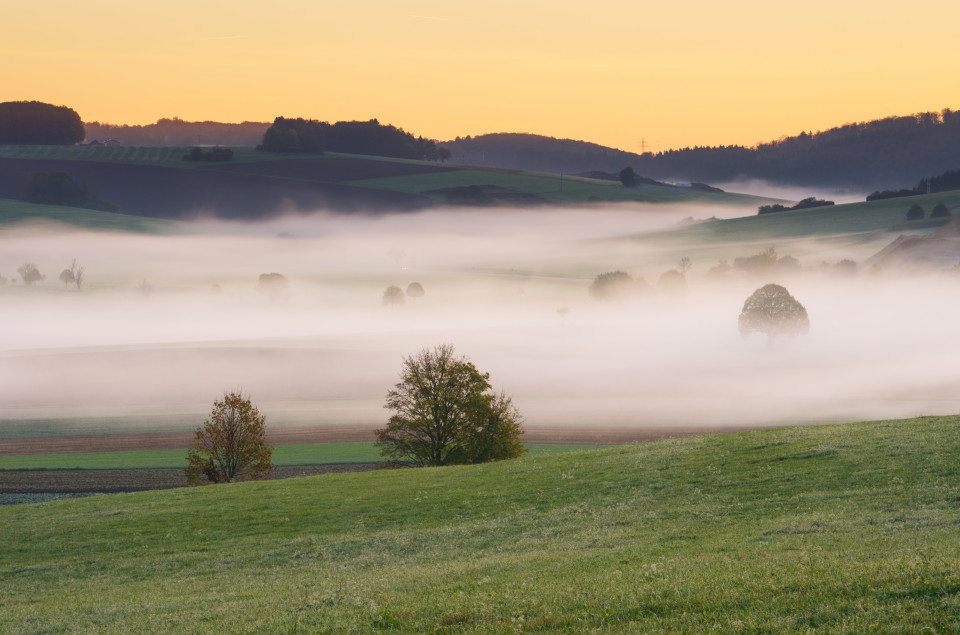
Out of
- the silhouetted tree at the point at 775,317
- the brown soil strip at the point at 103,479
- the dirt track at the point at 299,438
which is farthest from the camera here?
the silhouetted tree at the point at 775,317

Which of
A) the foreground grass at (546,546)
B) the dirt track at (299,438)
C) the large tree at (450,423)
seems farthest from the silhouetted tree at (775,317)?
the foreground grass at (546,546)

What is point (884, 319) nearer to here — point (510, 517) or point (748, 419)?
point (748, 419)

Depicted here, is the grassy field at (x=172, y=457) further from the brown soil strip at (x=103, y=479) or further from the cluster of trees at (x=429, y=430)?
the cluster of trees at (x=429, y=430)

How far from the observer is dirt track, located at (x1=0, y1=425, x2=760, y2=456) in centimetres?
9162

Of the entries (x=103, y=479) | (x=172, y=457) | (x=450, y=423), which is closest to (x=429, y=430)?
(x=450, y=423)

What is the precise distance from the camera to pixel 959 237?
192 meters

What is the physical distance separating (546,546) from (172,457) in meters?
66.7

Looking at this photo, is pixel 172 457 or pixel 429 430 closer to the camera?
pixel 429 430

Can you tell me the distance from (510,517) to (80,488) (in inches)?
1911

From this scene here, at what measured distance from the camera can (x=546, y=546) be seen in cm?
2978

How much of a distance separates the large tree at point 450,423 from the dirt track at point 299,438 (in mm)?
24658

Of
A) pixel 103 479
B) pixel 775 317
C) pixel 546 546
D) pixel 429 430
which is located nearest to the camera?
pixel 546 546

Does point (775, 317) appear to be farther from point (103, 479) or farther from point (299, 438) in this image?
point (103, 479)

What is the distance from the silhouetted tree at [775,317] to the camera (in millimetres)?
153750
